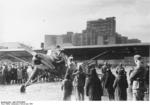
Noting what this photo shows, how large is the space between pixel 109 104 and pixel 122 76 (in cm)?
51

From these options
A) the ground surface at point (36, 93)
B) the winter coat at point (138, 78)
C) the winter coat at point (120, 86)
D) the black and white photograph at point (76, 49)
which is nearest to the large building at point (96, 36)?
the black and white photograph at point (76, 49)

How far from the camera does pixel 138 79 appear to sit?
5332mm

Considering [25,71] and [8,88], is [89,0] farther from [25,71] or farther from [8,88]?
[8,88]

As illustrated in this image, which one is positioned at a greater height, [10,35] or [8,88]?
[10,35]

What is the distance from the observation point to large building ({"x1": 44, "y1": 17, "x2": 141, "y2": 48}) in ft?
17.6

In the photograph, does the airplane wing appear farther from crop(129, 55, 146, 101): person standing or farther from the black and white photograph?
crop(129, 55, 146, 101): person standing

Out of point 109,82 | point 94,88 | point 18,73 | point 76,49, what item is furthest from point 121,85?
point 18,73

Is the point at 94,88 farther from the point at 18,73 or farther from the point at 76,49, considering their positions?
the point at 18,73

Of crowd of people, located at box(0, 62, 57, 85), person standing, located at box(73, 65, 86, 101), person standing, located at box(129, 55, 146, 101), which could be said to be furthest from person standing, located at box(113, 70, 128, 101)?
crowd of people, located at box(0, 62, 57, 85)

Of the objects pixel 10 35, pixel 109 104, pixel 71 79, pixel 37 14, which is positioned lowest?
pixel 109 104

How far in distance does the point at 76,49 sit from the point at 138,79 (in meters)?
1.11

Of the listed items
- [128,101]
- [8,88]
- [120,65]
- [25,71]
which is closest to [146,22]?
[120,65]

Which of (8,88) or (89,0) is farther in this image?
(8,88)

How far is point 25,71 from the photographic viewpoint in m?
5.73
